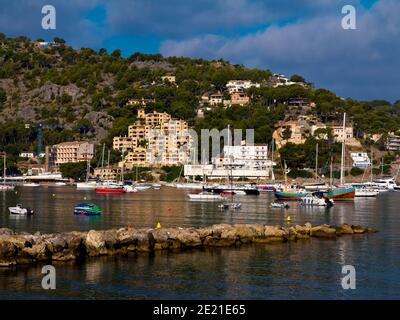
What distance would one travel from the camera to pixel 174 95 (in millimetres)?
163875

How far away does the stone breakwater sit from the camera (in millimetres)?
26266

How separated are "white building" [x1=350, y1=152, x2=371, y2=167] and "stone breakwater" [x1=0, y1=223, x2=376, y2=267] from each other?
9129 centimetres

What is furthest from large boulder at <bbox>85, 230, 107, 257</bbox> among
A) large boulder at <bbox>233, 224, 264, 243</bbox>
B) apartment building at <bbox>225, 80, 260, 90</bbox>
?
apartment building at <bbox>225, 80, 260, 90</bbox>

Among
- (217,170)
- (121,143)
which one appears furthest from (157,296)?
(121,143)

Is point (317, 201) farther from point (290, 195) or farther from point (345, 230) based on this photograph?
point (345, 230)

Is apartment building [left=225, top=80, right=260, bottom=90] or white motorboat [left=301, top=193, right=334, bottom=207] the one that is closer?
white motorboat [left=301, top=193, right=334, bottom=207]

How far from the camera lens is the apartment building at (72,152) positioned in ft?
465

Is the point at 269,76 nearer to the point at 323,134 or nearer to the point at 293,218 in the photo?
the point at 323,134

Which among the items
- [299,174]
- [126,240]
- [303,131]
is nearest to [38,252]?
[126,240]

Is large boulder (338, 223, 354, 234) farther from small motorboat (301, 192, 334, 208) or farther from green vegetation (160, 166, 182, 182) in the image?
green vegetation (160, 166, 182, 182)

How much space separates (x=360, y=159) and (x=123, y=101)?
67138 millimetres

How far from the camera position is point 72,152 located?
144 metres

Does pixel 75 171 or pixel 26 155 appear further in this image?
pixel 26 155

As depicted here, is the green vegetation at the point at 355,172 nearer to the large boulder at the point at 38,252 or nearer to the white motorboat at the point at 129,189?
the white motorboat at the point at 129,189
